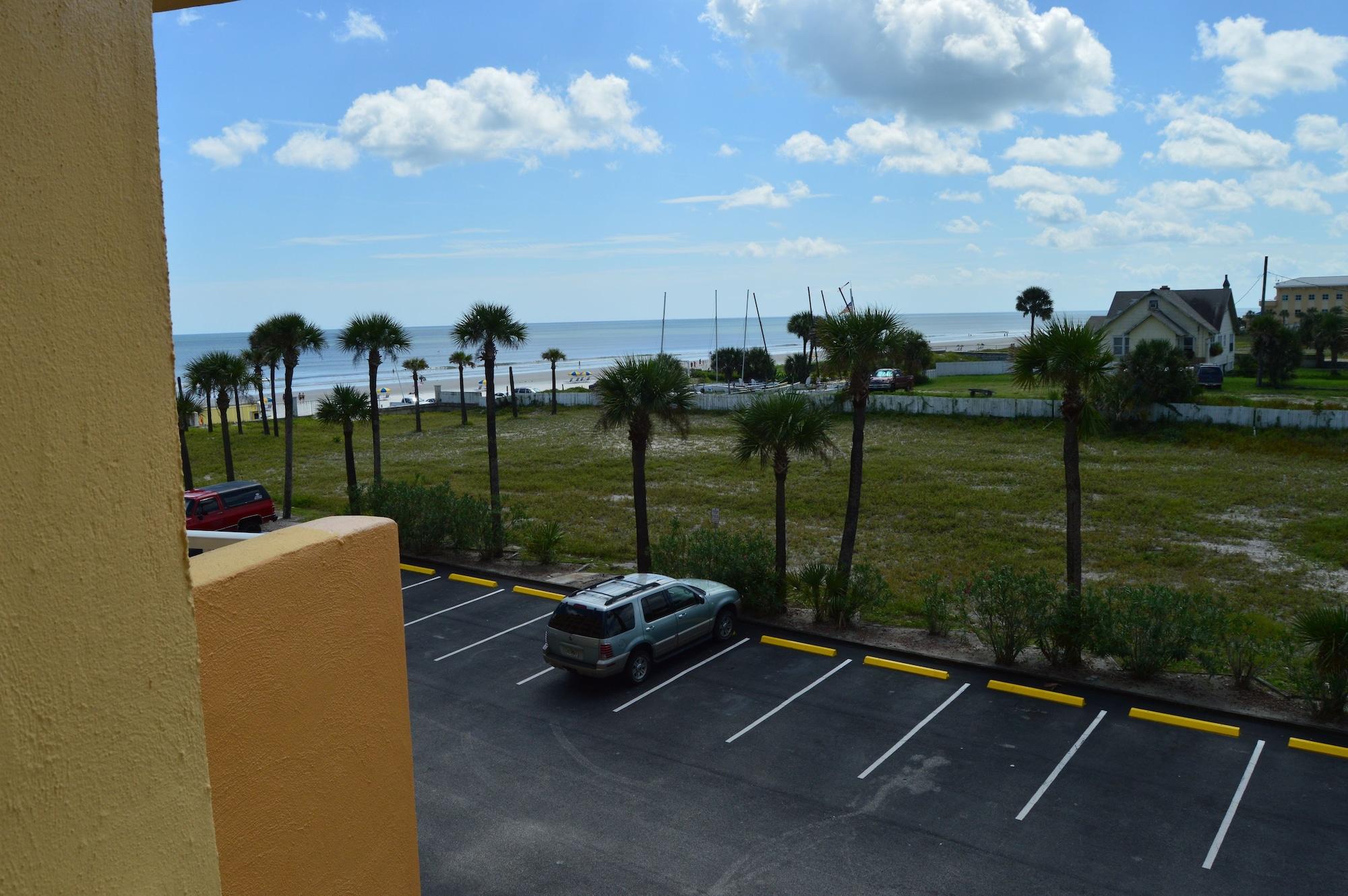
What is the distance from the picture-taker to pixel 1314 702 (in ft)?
45.0

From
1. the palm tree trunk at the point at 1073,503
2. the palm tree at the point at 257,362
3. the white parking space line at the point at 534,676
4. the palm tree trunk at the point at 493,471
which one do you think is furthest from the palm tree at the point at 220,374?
the palm tree trunk at the point at 1073,503

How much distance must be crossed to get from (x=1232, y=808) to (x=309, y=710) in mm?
11996

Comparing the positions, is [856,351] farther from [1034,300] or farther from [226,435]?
[1034,300]

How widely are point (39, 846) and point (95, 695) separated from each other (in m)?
0.30

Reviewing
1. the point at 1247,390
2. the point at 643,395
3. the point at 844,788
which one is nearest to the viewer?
the point at 844,788

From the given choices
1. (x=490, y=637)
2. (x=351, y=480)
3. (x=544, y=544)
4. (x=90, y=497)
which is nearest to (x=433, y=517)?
(x=544, y=544)

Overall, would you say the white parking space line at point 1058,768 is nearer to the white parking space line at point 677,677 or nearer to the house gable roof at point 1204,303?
the white parking space line at point 677,677

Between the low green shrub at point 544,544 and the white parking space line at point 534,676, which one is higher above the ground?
the low green shrub at point 544,544

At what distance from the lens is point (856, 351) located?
18125 mm

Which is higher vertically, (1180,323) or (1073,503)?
(1180,323)

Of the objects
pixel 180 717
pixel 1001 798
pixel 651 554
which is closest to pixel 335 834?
pixel 180 717

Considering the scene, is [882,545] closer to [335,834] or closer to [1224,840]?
[1224,840]

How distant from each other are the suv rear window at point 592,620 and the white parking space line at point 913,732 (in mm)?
4624

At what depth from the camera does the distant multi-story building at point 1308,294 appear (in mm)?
123125
